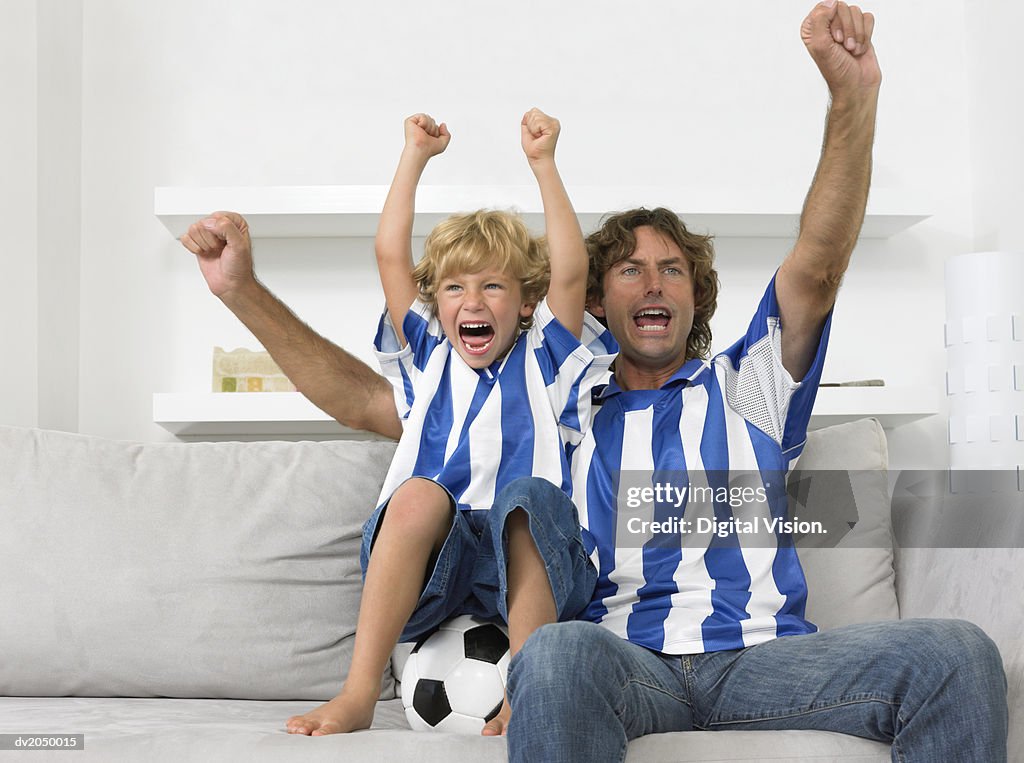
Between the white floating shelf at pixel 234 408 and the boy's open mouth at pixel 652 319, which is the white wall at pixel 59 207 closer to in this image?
the white floating shelf at pixel 234 408


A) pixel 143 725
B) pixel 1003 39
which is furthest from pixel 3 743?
pixel 1003 39

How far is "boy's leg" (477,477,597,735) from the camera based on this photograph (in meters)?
1.28

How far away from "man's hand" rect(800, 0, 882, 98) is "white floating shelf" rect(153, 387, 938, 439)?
4.04 feet

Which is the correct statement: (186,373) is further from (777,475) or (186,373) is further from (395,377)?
(777,475)

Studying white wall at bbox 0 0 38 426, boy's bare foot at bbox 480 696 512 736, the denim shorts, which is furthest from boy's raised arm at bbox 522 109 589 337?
white wall at bbox 0 0 38 426

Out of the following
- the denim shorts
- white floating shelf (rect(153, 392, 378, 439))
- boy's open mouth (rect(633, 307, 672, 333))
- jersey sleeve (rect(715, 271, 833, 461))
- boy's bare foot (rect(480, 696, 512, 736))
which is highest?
boy's open mouth (rect(633, 307, 672, 333))

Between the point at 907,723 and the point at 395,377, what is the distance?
3.09 feet

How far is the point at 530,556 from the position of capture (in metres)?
1.30

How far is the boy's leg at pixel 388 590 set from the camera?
4.06 feet

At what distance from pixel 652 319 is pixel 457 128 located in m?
1.27

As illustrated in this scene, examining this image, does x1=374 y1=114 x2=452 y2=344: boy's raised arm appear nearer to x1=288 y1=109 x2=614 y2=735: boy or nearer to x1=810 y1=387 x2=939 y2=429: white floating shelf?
x1=288 y1=109 x2=614 y2=735: boy

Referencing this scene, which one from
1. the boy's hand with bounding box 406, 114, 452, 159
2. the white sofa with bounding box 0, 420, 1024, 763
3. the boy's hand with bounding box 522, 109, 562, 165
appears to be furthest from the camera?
the boy's hand with bounding box 406, 114, 452, 159

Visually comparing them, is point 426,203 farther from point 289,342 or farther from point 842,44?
point 842,44

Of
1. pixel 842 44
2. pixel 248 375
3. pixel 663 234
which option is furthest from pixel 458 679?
pixel 248 375
